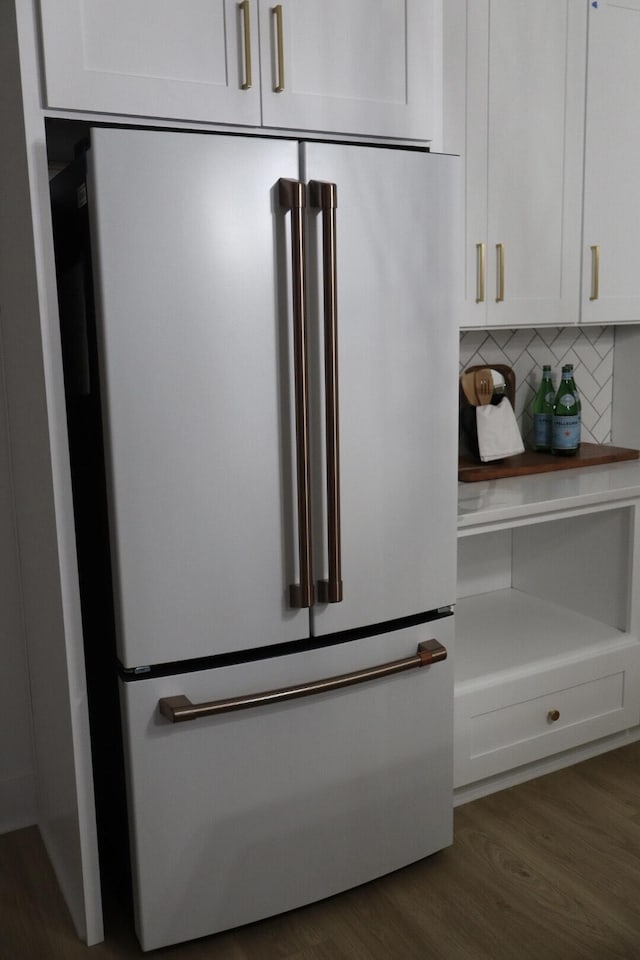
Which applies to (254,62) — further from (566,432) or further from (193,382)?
(566,432)

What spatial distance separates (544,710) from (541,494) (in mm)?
610

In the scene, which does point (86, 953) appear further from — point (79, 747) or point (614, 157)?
point (614, 157)

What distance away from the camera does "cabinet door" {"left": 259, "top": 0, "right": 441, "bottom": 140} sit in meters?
1.67

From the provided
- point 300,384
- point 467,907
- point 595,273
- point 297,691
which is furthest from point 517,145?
point 467,907

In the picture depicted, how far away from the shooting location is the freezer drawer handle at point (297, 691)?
168 cm

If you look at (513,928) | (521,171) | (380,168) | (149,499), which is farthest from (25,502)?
(521,171)

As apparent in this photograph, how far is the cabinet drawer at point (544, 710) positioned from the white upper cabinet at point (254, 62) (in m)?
1.44

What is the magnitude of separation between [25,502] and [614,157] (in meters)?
1.97

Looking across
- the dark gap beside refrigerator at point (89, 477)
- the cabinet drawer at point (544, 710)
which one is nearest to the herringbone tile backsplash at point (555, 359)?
the cabinet drawer at point (544, 710)

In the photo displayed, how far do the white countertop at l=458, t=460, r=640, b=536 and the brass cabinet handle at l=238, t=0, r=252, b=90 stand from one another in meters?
1.14

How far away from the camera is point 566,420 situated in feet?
9.30

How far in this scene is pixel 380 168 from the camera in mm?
1739

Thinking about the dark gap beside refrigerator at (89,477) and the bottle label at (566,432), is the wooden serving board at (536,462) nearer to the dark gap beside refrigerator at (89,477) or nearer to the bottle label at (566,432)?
the bottle label at (566,432)

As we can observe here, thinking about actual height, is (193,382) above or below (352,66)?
below
